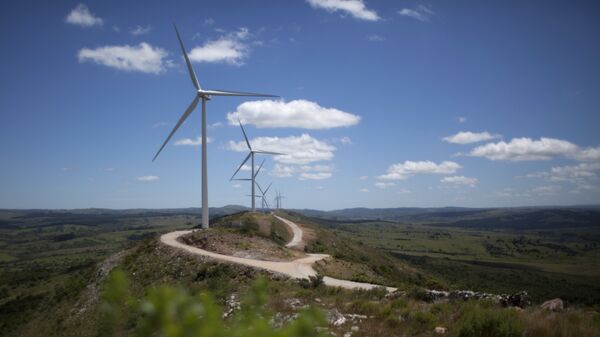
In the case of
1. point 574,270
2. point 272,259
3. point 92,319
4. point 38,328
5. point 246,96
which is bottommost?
point 574,270

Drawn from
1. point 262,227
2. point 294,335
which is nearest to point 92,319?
point 294,335

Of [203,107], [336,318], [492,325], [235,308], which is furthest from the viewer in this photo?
[203,107]

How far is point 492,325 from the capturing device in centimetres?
1534

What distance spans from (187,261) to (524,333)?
37.5 metres

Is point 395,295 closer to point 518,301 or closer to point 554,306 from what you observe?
point 518,301

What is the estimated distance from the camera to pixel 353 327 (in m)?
19.6

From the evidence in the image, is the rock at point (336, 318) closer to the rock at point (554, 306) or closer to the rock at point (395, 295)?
the rock at point (395, 295)

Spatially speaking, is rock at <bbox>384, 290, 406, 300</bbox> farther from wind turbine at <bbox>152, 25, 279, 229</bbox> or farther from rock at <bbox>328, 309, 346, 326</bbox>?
wind turbine at <bbox>152, 25, 279, 229</bbox>

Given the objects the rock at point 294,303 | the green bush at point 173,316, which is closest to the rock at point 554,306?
the rock at point 294,303

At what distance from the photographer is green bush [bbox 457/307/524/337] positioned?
48.5ft

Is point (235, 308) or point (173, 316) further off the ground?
point (173, 316)

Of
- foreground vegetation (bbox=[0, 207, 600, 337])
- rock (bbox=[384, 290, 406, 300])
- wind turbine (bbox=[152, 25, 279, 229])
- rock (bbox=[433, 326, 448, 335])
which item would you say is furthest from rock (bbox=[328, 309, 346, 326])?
wind turbine (bbox=[152, 25, 279, 229])

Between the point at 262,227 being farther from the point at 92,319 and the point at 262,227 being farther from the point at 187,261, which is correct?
the point at 92,319

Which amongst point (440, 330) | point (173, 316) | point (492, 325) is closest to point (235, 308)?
point (440, 330)
